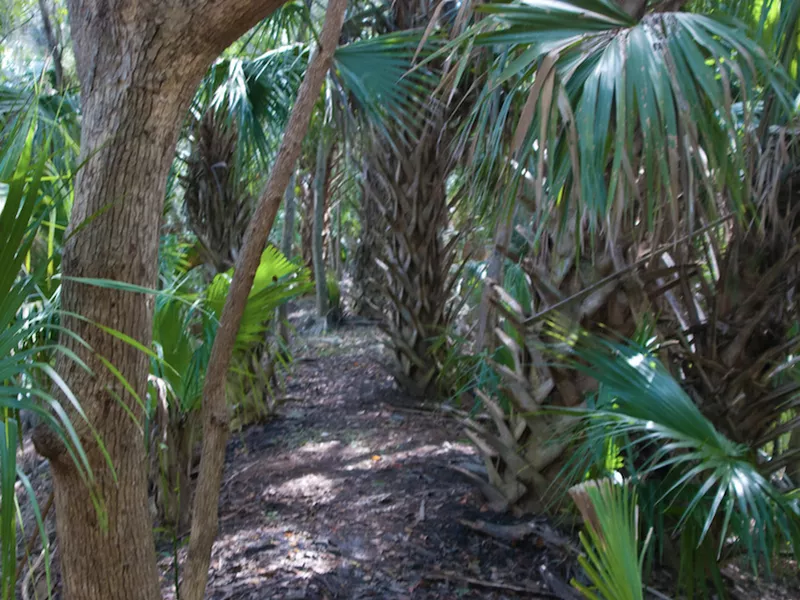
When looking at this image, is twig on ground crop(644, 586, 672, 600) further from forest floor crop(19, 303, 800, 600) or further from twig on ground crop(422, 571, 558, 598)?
twig on ground crop(422, 571, 558, 598)

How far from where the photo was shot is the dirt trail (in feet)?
10.5

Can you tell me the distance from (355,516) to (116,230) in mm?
2574

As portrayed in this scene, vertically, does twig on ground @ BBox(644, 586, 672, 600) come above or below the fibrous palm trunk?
below

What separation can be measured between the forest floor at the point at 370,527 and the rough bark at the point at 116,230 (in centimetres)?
137

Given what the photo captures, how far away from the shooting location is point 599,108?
2092mm

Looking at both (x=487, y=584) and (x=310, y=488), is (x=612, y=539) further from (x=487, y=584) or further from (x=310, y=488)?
(x=310, y=488)

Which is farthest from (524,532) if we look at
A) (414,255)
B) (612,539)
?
(414,255)

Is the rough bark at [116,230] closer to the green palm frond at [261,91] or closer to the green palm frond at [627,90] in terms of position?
the green palm frond at [627,90]

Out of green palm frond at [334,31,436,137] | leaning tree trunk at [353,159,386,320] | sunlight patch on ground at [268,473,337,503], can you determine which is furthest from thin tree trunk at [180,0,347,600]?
leaning tree trunk at [353,159,386,320]

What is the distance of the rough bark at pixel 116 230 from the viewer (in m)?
1.83

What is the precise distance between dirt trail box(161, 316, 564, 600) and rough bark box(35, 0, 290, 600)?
1370 mm

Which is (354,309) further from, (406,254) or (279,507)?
(279,507)

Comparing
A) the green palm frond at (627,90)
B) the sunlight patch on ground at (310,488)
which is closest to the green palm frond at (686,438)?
the green palm frond at (627,90)

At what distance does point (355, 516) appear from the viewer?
391cm
